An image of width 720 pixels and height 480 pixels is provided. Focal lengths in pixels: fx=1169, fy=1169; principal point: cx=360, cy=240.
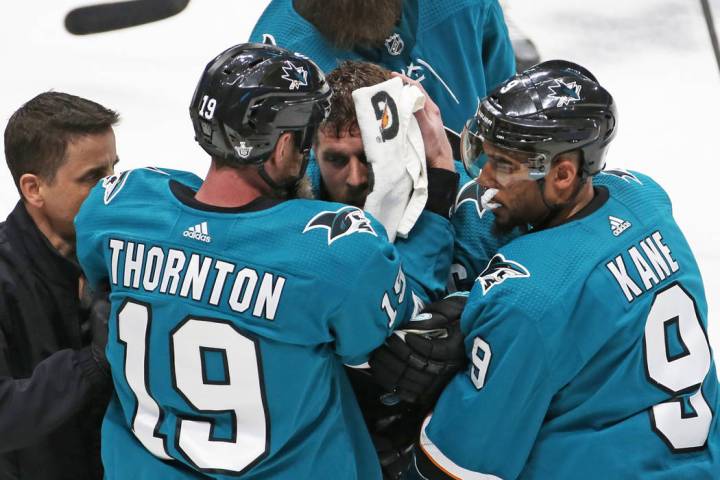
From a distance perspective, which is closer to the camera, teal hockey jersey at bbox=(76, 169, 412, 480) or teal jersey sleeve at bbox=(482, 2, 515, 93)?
teal hockey jersey at bbox=(76, 169, 412, 480)

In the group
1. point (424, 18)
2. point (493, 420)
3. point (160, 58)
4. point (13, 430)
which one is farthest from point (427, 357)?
point (160, 58)

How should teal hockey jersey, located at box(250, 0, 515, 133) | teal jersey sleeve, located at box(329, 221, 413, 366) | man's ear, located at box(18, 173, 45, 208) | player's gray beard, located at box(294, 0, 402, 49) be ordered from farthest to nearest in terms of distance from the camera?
teal hockey jersey, located at box(250, 0, 515, 133)
player's gray beard, located at box(294, 0, 402, 49)
man's ear, located at box(18, 173, 45, 208)
teal jersey sleeve, located at box(329, 221, 413, 366)

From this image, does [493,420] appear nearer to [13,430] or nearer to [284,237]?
[284,237]

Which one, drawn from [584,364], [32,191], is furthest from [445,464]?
[32,191]

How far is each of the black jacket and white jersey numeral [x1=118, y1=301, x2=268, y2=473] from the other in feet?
0.65

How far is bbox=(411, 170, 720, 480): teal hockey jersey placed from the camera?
166cm

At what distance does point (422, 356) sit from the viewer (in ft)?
5.73

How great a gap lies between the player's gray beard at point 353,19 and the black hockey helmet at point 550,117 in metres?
0.54

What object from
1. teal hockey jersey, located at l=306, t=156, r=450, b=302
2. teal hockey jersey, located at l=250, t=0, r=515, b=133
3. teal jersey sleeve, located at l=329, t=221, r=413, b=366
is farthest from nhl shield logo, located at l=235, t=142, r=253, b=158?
teal hockey jersey, located at l=250, t=0, r=515, b=133

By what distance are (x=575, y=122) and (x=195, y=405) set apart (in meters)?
0.70

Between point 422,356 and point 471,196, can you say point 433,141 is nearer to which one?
point 471,196

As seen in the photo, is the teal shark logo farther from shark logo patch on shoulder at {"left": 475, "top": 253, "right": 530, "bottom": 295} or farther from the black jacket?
the black jacket

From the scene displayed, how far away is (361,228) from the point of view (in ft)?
5.46

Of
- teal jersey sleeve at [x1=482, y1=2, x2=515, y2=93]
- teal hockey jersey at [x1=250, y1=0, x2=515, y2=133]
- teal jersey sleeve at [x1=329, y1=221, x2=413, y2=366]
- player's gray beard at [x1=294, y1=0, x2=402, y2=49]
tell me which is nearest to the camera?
teal jersey sleeve at [x1=329, y1=221, x2=413, y2=366]
